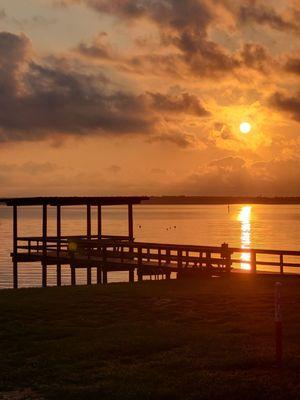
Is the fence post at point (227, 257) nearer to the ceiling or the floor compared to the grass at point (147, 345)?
nearer to the ceiling

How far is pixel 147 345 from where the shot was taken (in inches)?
526

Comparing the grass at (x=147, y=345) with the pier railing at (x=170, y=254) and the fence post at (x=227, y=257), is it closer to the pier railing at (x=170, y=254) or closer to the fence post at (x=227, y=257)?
the pier railing at (x=170, y=254)

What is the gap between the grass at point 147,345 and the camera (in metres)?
10.4

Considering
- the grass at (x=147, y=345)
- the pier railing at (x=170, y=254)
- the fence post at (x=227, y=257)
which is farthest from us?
the fence post at (x=227, y=257)

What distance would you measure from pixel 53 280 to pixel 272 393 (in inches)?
1960

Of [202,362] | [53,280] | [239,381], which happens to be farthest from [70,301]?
[53,280]

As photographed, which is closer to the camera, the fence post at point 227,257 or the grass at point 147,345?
the grass at point 147,345

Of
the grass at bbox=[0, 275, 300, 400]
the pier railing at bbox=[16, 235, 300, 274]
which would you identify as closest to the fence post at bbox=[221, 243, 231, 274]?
the pier railing at bbox=[16, 235, 300, 274]

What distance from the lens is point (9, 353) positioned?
1295 centimetres

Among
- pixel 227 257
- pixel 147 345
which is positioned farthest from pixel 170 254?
pixel 147 345

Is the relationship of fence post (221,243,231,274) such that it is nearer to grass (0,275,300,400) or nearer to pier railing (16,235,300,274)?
pier railing (16,235,300,274)

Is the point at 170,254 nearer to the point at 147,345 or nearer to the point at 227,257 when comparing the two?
the point at 227,257

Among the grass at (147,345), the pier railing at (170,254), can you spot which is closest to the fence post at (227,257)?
the pier railing at (170,254)

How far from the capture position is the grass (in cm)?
1038
